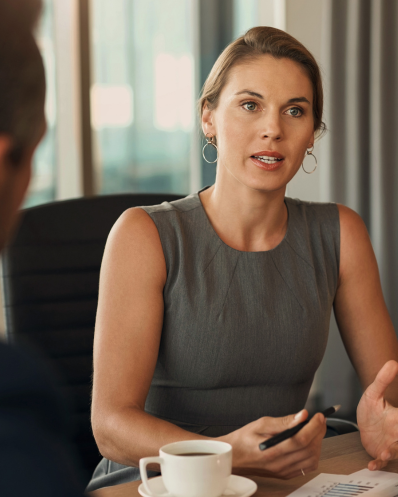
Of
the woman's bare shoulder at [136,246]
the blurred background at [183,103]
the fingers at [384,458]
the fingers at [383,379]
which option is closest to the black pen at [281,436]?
the fingers at [384,458]

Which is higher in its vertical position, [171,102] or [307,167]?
[171,102]

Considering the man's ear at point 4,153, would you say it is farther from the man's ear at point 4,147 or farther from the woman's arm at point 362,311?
the woman's arm at point 362,311

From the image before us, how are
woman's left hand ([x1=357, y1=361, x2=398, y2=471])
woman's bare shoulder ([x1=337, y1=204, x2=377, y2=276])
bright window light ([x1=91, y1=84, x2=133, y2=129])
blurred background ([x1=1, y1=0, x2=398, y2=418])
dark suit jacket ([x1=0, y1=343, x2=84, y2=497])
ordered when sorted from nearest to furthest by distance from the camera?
dark suit jacket ([x1=0, y1=343, x2=84, y2=497])
woman's left hand ([x1=357, y1=361, x2=398, y2=471])
woman's bare shoulder ([x1=337, y1=204, x2=377, y2=276])
blurred background ([x1=1, y1=0, x2=398, y2=418])
bright window light ([x1=91, y1=84, x2=133, y2=129])

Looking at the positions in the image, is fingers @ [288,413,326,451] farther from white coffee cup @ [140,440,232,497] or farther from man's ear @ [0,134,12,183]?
man's ear @ [0,134,12,183]

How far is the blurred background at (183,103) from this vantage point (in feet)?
7.88

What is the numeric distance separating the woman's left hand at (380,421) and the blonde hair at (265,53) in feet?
2.20

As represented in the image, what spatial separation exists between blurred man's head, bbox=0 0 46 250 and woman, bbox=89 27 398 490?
81 cm

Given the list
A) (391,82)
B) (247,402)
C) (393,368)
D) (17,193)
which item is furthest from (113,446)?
(391,82)

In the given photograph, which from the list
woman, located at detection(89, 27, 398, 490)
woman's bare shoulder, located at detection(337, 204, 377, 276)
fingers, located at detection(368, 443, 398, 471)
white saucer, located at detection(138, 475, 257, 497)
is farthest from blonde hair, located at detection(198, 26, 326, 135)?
white saucer, located at detection(138, 475, 257, 497)

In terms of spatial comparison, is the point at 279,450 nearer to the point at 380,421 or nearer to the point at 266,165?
the point at 380,421

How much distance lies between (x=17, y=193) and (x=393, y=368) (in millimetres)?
852

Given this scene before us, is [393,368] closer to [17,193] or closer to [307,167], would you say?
[17,193]

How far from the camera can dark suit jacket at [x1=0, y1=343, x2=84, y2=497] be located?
11.1 inches

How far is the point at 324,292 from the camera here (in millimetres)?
1397
